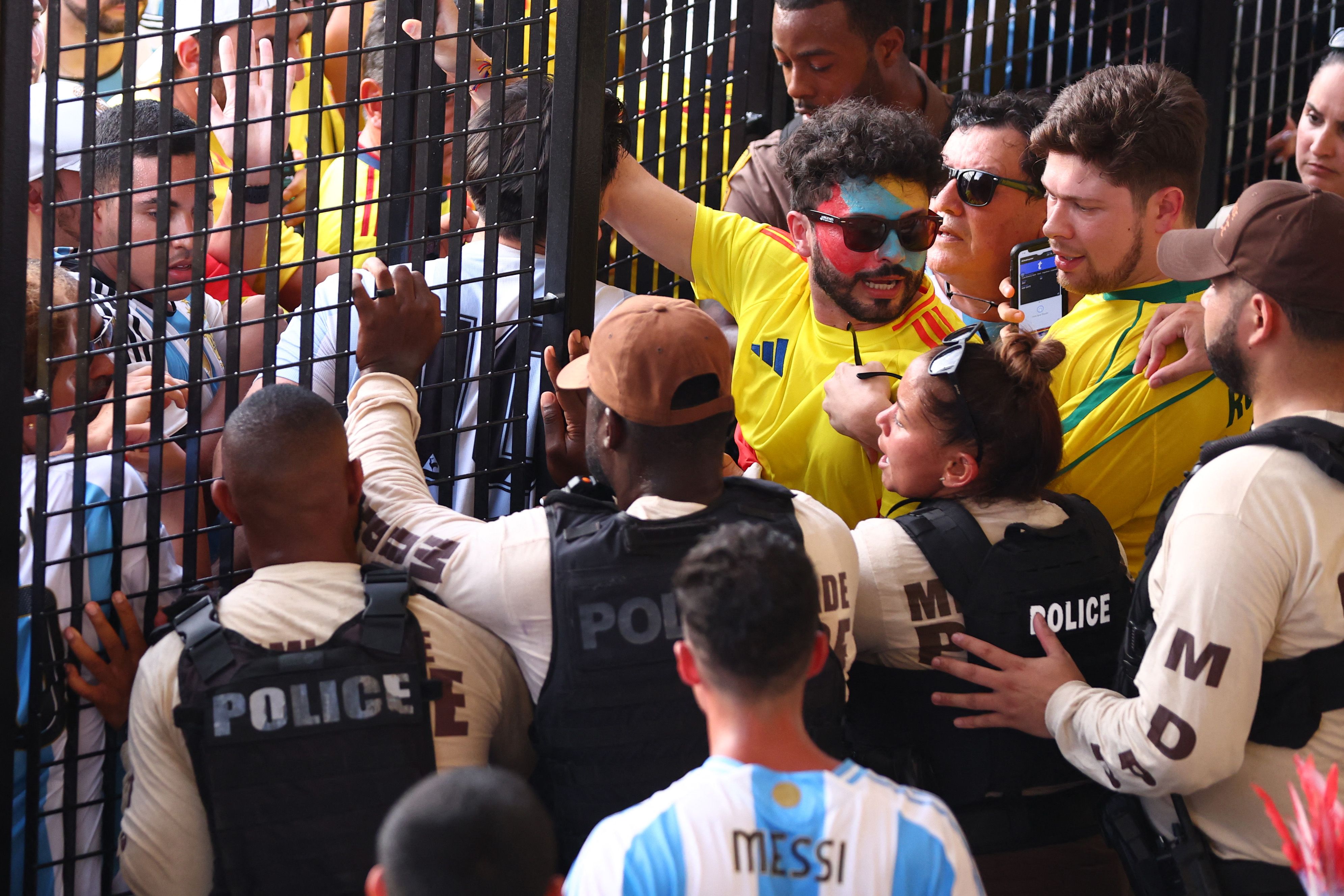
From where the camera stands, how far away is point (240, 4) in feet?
7.57

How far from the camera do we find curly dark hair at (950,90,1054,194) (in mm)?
3254

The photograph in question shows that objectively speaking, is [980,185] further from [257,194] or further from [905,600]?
[257,194]

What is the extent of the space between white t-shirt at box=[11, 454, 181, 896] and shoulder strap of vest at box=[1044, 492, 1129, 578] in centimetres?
165

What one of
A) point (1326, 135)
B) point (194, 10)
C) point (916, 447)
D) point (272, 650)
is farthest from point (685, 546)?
point (194, 10)

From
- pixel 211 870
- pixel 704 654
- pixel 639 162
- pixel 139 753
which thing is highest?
pixel 639 162

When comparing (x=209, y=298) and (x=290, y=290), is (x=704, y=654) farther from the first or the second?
(x=290, y=290)

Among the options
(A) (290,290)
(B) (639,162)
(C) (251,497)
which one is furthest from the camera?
(A) (290,290)

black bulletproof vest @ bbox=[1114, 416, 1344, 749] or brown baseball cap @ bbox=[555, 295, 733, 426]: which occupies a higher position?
brown baseball cap @ bbox=[555, 295, 733, 426]

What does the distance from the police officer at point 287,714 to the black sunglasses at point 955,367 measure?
950 millimetres

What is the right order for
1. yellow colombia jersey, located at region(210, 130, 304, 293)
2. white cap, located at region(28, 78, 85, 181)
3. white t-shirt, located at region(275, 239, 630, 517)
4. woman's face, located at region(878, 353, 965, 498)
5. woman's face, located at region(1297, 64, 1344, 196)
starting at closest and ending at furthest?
woman's face, located at region(878, 353, 965, 498), white t-shirt, located at region(275, 239, 630, 517), white cap, located at region(28, 78, 85, 181), woman's face, located at region(1297, 64, 1344, 196), yellow colombia jersey, located at region(210, 130, 304, 293)

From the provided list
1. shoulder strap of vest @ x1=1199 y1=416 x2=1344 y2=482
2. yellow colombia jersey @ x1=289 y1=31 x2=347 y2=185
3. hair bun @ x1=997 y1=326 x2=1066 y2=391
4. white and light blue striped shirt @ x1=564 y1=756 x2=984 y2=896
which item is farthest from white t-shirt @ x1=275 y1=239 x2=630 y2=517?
yellow colombia jersey @ x1=289 y1=31 x2=347 y2=185

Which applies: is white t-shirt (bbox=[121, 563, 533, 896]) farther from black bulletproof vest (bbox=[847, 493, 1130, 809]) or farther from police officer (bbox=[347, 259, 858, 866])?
black bulletproof vest (bbox=[847, 493, 1130, 809])

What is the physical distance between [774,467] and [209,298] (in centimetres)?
158

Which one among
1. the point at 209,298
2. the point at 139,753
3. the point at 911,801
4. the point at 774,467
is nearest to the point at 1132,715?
the point at 911,801
